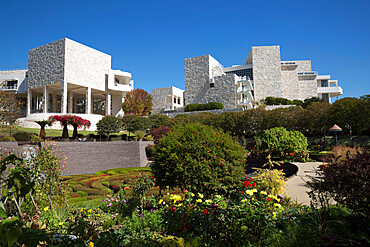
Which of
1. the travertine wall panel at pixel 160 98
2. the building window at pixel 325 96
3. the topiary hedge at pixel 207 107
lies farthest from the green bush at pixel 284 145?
the building window at pixel 325 96

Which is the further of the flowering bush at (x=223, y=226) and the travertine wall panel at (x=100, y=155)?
the travertine wall panel at (x=100, y=155)

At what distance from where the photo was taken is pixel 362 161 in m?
2.90

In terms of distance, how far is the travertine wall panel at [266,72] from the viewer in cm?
4259

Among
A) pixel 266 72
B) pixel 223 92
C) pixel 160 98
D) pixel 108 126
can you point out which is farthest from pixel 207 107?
A: pixel 108 126

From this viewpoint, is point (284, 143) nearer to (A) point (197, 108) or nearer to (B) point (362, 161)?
(B) point (362, 161)

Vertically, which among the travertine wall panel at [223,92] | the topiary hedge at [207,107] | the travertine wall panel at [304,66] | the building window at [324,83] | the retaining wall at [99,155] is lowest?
the retaining wall at [99,155]

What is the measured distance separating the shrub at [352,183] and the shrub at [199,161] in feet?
5.58

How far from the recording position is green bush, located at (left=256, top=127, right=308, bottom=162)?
12766 millimetres

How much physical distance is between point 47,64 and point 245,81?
32.3 metres

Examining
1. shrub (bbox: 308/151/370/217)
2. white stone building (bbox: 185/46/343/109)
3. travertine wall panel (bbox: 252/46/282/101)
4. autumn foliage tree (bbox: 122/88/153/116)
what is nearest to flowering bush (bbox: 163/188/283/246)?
shrub (bbox: 308/151/370/217)

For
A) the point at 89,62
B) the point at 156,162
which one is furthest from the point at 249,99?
the point at 156,162

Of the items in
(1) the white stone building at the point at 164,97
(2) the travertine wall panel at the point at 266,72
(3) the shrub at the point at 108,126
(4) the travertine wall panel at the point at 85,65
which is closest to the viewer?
(3) the shrub at the point at 108,126

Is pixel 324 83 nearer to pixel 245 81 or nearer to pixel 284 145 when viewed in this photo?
pixel 245 81

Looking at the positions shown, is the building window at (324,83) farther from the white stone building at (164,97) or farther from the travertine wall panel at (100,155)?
the travertine wall panel at (100,155)
